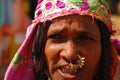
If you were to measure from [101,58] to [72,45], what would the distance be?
0.29m

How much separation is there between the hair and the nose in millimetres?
185

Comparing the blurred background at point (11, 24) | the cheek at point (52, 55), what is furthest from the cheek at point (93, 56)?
the blurred background at point (11, 24)

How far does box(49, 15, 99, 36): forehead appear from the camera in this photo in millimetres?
2623

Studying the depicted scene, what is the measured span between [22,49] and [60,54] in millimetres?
326

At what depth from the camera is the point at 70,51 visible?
2.55 metres

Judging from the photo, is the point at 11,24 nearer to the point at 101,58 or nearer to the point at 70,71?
the point at 101,58

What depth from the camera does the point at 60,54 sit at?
8.58 feet

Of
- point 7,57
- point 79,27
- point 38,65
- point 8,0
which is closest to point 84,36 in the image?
point 79,27

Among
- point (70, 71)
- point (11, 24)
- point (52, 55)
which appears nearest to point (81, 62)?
point (70, 71)

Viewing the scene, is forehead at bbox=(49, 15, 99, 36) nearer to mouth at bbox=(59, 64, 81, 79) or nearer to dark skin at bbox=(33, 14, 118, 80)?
dark skin at bbox=(33, 14, 118, 80)

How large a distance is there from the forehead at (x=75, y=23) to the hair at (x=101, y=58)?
0.05 meters

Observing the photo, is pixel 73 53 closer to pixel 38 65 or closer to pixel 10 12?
pixel 38 65

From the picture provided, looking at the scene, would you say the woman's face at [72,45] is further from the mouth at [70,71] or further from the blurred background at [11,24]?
the blurred background at [11,24]

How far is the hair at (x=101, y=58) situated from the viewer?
8.98 feet
